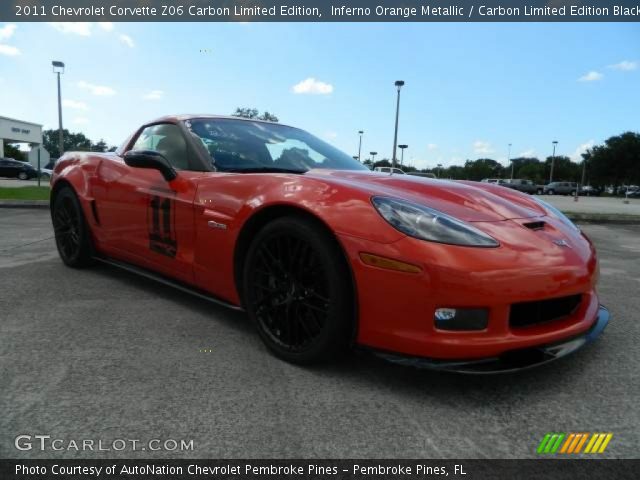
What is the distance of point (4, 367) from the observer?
216 centimetres

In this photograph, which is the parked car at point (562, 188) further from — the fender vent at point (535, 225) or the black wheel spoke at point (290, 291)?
the black wheel spoke at point (290, 291)

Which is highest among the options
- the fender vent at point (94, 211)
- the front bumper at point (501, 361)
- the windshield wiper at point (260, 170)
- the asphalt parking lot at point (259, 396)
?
the windshield wiper at point (260, 170)

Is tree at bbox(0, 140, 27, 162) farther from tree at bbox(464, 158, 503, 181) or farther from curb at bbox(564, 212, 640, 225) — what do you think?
tree at bbox(464, 158, 503, 181)

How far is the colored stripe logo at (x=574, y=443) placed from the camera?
162cm

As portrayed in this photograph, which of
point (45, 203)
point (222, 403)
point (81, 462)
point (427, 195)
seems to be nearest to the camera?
point (81, 462)

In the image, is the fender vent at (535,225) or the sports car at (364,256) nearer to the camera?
the sports car at (364,256)

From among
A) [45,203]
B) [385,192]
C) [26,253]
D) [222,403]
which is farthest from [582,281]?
[45,203]

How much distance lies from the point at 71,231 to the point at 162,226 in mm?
1631

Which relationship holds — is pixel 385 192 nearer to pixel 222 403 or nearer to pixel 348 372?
pixel 348 372

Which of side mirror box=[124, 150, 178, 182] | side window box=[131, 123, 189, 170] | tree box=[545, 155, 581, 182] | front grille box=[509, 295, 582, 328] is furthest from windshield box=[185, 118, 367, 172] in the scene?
tree box=[545, 155, 581, 182]

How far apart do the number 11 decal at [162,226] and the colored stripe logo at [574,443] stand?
2.14m

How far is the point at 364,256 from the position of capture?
1.97m

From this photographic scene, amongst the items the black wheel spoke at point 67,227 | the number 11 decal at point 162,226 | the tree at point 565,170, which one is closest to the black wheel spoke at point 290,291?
A: the number 11 decal at point 162,226

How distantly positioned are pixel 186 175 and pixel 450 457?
2.07 metres
